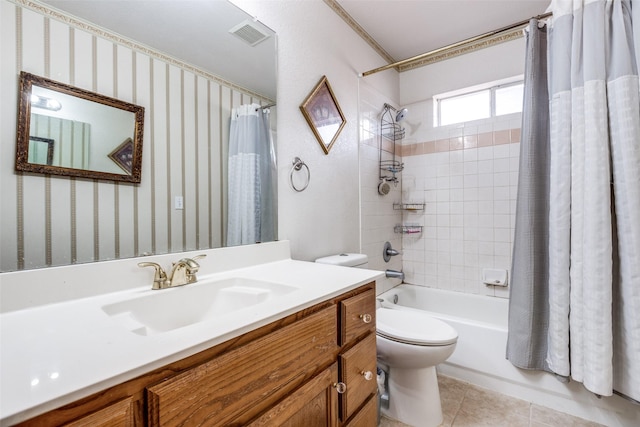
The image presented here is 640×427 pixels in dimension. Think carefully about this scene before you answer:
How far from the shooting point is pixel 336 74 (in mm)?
1885

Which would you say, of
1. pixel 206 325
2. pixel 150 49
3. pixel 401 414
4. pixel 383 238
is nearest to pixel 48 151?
pixel 150 49

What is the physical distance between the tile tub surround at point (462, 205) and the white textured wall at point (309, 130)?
0.83 metres

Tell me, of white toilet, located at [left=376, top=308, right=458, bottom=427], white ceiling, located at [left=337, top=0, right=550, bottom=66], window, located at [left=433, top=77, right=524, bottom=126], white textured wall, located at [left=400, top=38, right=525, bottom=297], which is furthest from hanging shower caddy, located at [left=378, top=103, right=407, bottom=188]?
white toilet, located at [left=376, top=308, right=458, bottom=427]

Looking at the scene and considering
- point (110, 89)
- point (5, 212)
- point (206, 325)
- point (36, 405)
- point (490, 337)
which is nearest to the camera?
point (36, 405)

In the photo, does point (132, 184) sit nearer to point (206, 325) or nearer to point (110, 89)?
point (110, 89)

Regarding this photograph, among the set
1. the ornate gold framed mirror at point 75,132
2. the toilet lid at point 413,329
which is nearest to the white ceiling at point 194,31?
the ornate gold framed mirror at point 75,132

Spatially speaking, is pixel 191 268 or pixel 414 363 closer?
pixel 191 268

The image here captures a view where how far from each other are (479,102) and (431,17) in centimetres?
83

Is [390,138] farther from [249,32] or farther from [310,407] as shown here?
[310,407]

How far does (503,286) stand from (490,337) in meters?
0.66

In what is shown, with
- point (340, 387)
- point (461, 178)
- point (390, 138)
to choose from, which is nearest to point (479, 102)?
point (461, 178)

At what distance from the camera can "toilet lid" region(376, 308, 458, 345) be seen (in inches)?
55.8

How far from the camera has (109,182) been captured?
89 cm

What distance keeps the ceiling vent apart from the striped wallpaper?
0.26 metres
